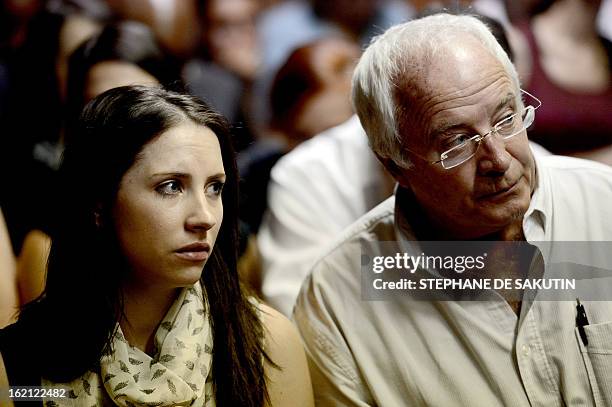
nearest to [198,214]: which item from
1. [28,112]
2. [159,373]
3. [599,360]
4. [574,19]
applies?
[159,373]

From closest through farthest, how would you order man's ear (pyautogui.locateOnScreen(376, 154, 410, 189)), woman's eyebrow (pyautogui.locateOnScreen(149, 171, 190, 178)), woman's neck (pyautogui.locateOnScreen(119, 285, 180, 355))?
woman's eyebrow (pyautogui.locateOnScreen(149, 171, 190, 178)) → woman's neck (pyautogui.locateOnScreen(119, 285, 180, 355)) → man's ear (pyautogui.locateOnScreen(376, 154, 410, 189))

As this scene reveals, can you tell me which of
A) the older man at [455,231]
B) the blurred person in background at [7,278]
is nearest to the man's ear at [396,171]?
the older man at [455,231]

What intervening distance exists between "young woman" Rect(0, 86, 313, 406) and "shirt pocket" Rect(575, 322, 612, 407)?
61 cm

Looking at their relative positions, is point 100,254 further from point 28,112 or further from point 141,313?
point 28,112

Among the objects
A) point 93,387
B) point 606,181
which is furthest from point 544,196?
point 93,387

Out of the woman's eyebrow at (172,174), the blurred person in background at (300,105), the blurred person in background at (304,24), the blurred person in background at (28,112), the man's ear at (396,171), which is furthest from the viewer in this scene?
the blurred person in background at (304,24)

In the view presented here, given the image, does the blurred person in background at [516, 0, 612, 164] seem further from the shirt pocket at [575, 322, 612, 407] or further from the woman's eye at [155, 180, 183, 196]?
the woman's eye at [155, 180, 183, 196]

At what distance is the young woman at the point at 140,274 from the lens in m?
1.37

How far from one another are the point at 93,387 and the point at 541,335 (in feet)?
2.72

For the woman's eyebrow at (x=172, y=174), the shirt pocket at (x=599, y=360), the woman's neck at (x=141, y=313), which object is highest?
the woman's eyebrow at (x=172, y=174)

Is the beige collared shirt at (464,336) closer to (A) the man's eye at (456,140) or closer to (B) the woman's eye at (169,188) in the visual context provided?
(A) the man's eye at (456,140)

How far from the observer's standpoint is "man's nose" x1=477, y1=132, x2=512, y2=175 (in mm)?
1529

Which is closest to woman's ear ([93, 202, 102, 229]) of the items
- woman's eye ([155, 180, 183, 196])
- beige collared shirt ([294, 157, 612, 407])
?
woman's eye ([155, 180, 183, 196])

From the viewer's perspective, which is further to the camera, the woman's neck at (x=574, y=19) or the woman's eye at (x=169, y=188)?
the woman's neck at (x=574, y=19)
